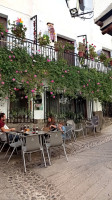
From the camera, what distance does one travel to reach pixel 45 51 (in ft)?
26.4

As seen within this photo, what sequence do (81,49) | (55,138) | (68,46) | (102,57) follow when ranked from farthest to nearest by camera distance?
(102,57)
(81,49)
(68,46)
(55,138)

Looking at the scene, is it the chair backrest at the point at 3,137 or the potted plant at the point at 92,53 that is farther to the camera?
the potted plant at the point at 92,53

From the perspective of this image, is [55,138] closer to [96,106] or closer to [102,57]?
[96,106]

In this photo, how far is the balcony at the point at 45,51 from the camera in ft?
22.8

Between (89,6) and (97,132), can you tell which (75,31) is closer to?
(89,6)

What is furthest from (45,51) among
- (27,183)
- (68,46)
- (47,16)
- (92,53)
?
(27,183)

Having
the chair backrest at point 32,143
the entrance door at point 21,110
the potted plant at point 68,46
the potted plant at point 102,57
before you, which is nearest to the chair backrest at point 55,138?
the chair backrest at point 32,143

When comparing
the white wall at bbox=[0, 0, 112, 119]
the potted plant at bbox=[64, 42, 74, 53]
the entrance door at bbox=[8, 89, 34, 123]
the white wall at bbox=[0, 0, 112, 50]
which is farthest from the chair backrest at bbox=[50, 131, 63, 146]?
the white wall at bbox=[0, 0, 112, 50]

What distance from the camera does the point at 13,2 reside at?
8.21 m

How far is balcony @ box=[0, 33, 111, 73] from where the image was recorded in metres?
6.95

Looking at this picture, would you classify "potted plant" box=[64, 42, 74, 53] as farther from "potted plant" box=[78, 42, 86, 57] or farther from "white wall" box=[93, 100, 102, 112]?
"white wall" box=[93, 100, 102, 112]

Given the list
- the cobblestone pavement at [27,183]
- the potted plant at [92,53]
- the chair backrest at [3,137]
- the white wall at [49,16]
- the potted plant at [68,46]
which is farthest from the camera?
the potted plant at [92,53]

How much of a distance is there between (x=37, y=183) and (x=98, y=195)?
A: 1240 millimetres

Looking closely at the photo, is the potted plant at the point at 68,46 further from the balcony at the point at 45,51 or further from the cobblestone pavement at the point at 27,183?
the cobblestone pavement at the point at 27,183
